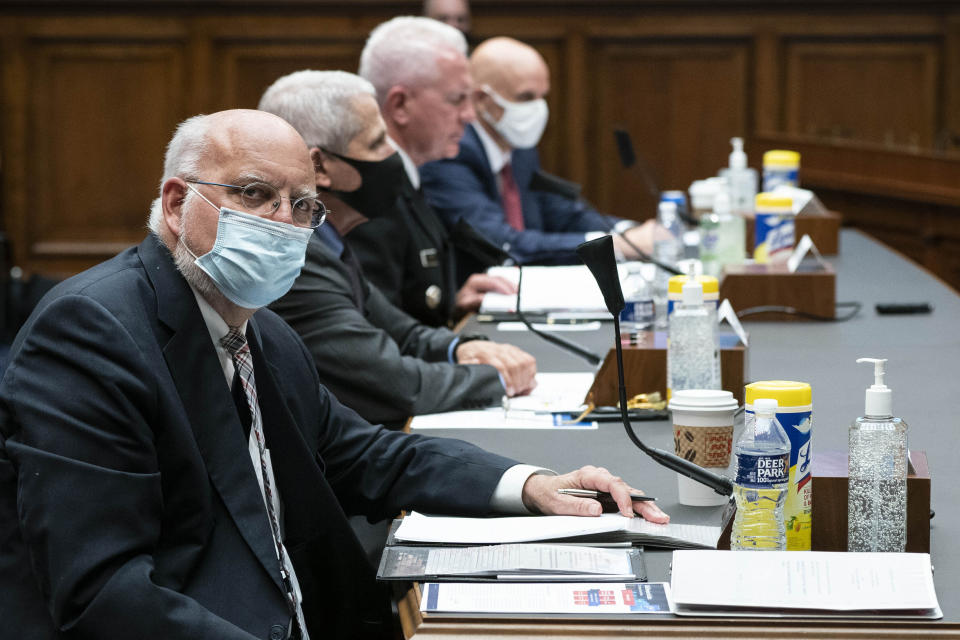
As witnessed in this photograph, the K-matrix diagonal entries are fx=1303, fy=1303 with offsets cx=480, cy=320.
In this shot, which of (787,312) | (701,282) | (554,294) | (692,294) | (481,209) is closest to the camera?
(692,294)

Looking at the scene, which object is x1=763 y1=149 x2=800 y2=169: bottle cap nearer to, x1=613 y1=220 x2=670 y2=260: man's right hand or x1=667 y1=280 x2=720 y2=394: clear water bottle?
x1=613 y1=220 x2=670 y2=260: man's right hand

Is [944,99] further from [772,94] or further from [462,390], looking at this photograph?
[462,390]

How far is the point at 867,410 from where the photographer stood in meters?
1.42

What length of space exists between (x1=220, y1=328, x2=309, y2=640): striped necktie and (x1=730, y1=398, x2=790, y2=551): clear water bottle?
0.54m

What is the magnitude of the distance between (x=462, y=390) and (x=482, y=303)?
1038 mm

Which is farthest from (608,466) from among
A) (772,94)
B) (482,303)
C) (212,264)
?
(772,94)

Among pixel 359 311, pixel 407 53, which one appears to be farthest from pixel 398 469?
pixel 407 53

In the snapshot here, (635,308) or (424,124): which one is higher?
(424,124)

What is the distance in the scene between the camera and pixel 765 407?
1405 millimetres

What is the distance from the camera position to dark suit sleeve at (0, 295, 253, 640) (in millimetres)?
1310

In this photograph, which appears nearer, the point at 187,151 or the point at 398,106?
the point at 187,151

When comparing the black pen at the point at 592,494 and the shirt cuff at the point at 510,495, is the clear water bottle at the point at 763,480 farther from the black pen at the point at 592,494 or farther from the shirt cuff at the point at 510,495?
the shirt cuff at the point at 510,495

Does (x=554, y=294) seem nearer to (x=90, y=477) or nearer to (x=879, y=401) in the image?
(x=879, y=401)

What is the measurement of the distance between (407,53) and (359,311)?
1420 millimetres
